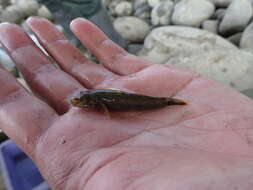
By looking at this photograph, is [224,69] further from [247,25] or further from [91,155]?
[91,155]

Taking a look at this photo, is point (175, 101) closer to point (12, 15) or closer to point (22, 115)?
point (22, 115)

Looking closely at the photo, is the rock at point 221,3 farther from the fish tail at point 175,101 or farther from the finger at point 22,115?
the finger at point 22,115

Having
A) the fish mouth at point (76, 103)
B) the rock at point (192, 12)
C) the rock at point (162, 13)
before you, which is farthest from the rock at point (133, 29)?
the fish mouth at point (76, 103)

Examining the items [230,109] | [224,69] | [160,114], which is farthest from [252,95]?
[160,114]

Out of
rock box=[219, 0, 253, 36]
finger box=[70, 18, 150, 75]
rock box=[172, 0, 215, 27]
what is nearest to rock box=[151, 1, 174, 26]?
rock box=[172, 0, 215, 27]

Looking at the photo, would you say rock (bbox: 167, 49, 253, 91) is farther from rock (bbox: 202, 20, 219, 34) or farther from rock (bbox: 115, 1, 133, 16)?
rock (bbox: 115, 1, 133, 16)

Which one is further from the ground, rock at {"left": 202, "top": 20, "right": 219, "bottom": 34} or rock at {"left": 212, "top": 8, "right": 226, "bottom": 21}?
rock at {"left": 212, "top": 8, "right": 226, "bottom": 21}
